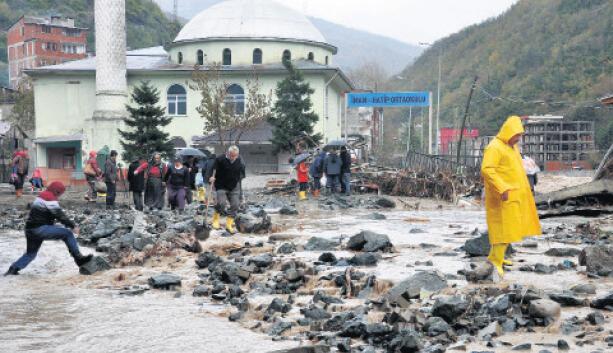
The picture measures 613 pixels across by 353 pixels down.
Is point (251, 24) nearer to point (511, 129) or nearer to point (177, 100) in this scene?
point (177, 100)

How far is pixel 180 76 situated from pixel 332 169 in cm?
2715

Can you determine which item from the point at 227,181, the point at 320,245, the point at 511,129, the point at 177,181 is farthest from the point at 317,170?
the point at 511,129

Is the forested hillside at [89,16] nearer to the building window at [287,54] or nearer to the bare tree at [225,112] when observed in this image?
the building window at [287,54]

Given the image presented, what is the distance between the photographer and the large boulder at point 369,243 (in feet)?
39.3

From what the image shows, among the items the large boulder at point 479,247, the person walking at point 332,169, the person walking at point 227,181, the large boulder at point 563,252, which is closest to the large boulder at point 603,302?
the large boulder at point 479,247

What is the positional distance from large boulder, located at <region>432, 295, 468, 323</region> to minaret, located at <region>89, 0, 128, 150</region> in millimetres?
43158

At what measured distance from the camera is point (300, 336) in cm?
737

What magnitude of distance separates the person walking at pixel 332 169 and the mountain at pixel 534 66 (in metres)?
31.6

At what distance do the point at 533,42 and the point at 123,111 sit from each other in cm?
4624

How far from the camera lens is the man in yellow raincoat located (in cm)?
915

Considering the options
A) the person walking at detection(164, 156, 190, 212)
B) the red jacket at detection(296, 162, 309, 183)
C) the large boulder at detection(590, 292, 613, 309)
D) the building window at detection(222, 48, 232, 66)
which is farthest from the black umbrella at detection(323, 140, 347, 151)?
the building window at detection(222, 48, 232, 66)

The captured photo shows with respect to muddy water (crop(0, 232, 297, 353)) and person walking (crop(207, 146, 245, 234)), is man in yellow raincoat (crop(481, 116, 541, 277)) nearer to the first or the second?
muddy water (crop(0, 232, 297, 353))

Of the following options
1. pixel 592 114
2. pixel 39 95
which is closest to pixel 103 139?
pixel 39 95

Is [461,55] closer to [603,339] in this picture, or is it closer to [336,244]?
[336,244]
